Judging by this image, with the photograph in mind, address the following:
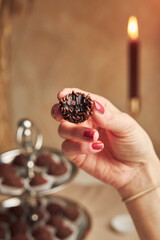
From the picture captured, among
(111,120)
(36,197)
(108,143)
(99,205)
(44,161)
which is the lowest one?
(99,205)

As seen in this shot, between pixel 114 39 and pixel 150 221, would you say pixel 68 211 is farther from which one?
pixel 114 39

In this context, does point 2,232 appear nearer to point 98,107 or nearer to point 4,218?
point 4,218

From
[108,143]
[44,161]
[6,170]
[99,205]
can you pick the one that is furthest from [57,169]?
[108,143]

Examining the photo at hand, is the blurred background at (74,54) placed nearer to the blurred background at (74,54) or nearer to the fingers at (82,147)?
the blurred background at (74,54)

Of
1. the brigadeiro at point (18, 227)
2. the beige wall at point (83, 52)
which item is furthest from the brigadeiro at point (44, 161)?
the beige wall at point (83, 52)

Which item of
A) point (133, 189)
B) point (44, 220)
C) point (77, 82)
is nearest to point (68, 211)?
point (44, 220)
